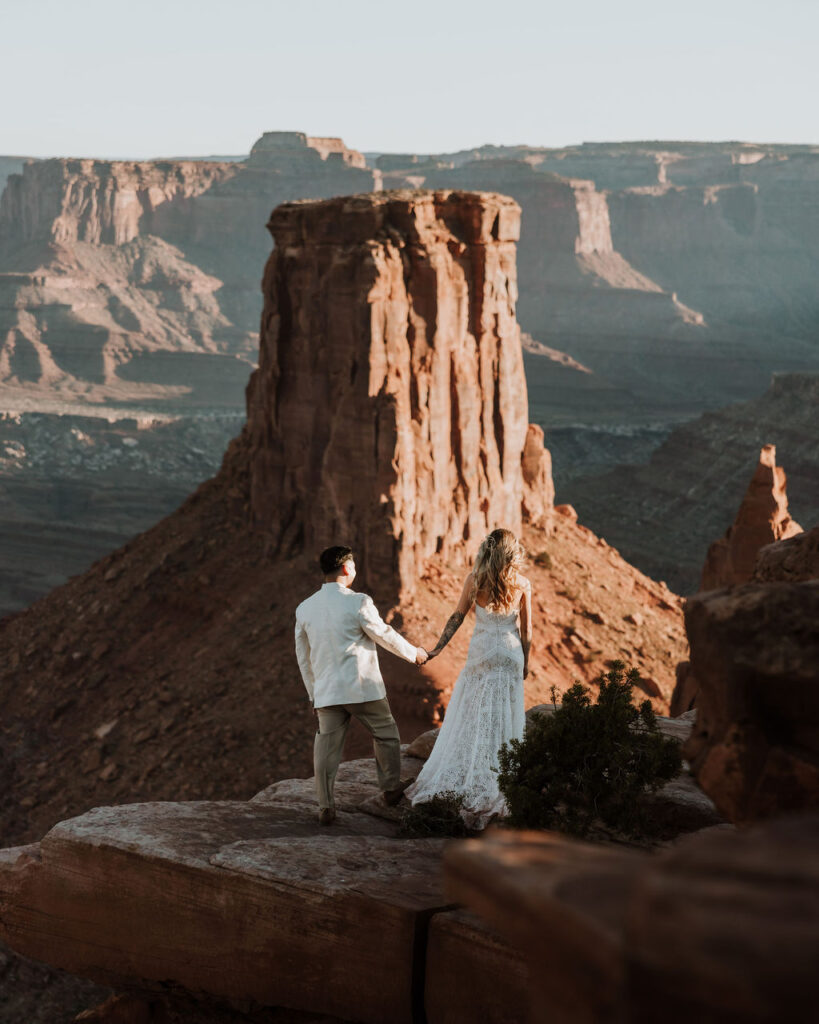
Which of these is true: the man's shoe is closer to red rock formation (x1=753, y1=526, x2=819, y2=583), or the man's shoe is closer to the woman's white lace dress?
the woman's white lace dress

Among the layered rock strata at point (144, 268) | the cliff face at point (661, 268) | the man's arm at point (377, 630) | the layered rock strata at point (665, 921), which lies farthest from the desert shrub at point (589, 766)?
the layered rock strata at point (144, 268)

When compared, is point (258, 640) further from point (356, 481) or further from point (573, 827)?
point (573, 827)

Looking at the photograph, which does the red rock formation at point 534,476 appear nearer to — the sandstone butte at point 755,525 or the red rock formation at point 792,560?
the sandstone butte at point 755,525

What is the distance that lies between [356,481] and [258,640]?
348 cm

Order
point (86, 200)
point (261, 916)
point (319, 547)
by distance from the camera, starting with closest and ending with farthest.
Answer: point (261, 916), point (319, 547), point (86, 200)

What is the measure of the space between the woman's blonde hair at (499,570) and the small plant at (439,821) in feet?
4.78

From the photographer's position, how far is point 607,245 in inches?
6353

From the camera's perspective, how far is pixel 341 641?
8820mm

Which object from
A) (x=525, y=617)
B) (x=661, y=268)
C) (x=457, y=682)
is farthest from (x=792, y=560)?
(x=661, y=268)

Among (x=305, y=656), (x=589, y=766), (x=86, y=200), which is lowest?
(x=589, y=766)

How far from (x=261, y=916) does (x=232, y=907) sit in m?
0.21

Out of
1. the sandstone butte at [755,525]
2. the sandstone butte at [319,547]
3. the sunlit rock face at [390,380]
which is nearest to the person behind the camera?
the sandstone butte at [319,547]

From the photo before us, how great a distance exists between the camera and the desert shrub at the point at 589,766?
8148 millimetres

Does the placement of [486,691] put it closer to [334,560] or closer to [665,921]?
[334,560]
